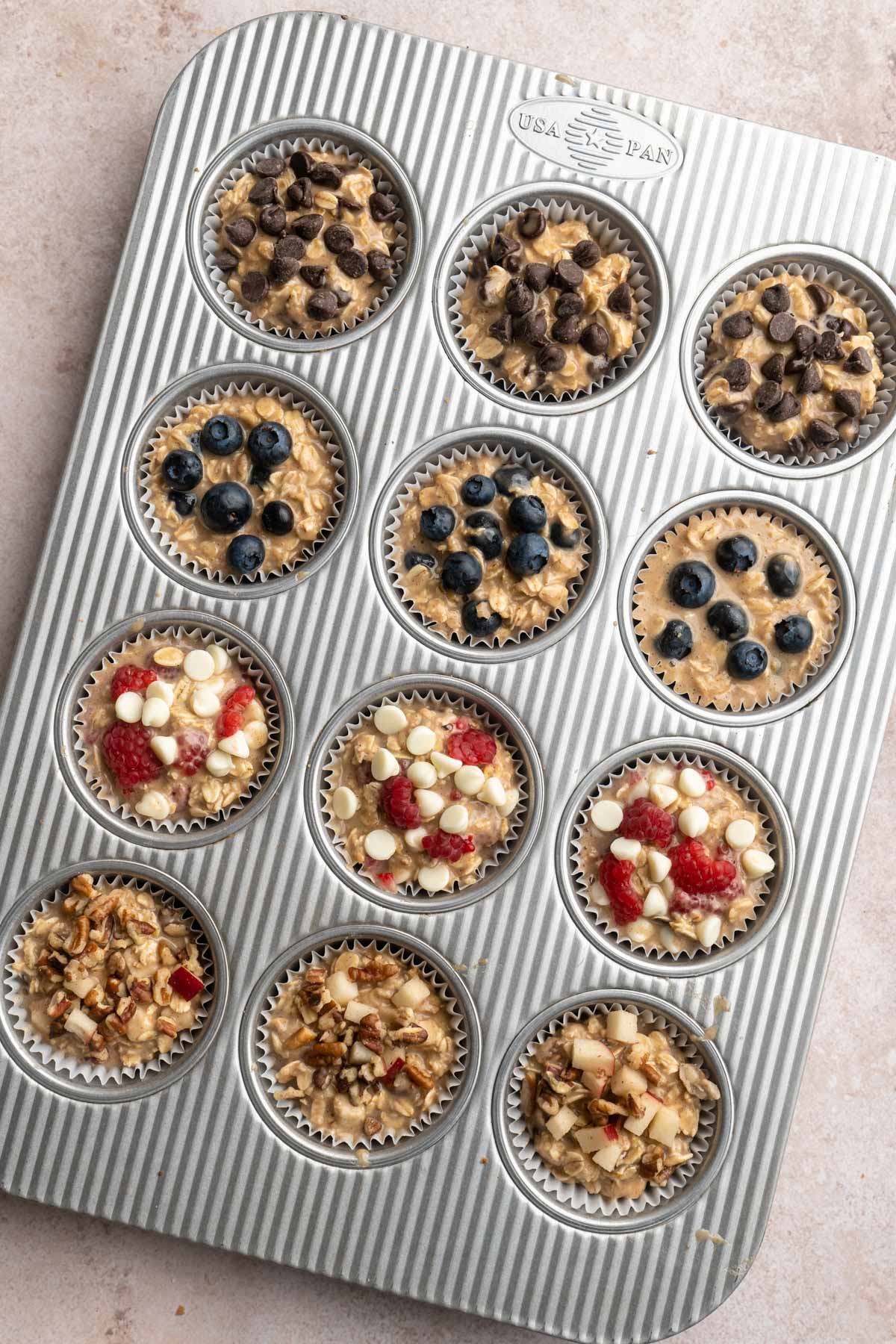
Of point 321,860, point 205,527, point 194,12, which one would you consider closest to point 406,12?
point 194,12

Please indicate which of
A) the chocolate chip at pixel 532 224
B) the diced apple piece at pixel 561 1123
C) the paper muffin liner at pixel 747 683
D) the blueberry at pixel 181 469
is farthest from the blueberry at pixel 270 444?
the diced apple piece at pixel 561 1123

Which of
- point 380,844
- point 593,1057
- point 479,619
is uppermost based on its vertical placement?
point 479,619

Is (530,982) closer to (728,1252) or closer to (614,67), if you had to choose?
(728,1252)

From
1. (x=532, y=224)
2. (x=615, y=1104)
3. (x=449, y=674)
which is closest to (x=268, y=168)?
(x=532, y=224)

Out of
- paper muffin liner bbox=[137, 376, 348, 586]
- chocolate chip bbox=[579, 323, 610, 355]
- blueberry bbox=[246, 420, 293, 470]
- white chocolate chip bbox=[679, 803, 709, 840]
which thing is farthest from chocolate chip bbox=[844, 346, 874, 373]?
blueberry bbox=[246, 420, 293, 470]

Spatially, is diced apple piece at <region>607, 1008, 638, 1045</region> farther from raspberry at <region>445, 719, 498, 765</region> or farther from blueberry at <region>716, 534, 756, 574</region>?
blueberry at <region>716, 534, 756, 574</region>

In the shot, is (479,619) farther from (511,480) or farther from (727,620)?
(727,620)
